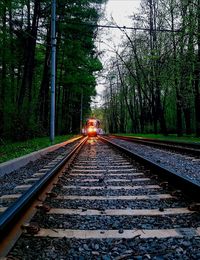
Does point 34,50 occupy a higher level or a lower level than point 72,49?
lower

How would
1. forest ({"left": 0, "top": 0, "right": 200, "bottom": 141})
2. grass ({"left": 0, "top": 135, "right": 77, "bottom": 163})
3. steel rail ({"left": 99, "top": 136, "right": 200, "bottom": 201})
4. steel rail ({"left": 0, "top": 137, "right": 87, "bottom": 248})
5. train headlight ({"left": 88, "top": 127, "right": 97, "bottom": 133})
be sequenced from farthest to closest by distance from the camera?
train headlight ({"left": 88, "top": 127, "right": 97, "bottom": 133}), forest ({"left": 0, "top": 0, "right": 200, "bottom": 141}), grass ({"left": 0, "top": 135, "right": 77, "bottom": 163}), steel rail ({"left": 99, "top": 136, "right": 200, "bottom": 201}), steel rail ({"left": 0, "top": 137, "right": 87, "bottom": 248})

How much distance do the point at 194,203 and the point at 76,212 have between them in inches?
51.0

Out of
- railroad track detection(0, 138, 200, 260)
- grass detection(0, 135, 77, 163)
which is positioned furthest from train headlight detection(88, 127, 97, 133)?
railroad track detection(0, 138, 200, 260)

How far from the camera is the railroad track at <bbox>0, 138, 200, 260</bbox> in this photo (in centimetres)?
246

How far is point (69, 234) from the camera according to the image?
287cm

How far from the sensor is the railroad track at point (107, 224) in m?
2.46

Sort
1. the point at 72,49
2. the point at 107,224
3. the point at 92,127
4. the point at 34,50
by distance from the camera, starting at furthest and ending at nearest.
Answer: the point at 92,127, the point at 72,49, the point at 34,50, the point at 107,224

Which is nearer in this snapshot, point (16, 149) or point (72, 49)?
point (16, 149)

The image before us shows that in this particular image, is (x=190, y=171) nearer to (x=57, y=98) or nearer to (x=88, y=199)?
(x=88, y=199)

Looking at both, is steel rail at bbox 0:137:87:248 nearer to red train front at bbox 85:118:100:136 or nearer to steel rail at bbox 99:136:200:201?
steel rail at bbox 99:136:200:201

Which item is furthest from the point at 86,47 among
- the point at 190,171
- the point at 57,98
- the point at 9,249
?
the point at 9,249

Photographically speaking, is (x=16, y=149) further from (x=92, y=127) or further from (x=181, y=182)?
(x=92, y=127)

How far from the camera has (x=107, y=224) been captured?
10.5ft

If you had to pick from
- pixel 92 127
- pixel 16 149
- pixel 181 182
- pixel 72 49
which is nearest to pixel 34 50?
pixel 72 49
